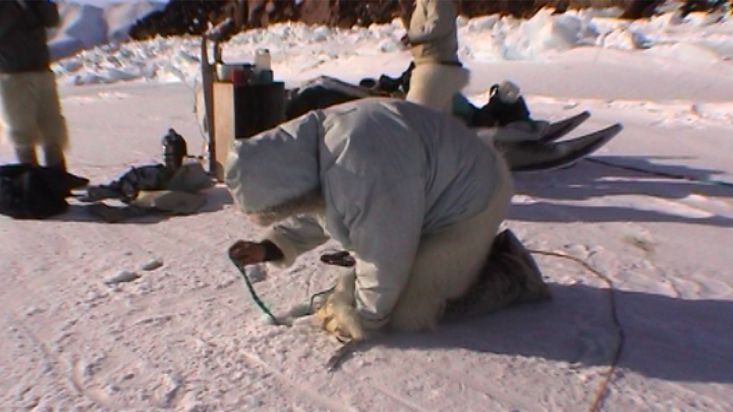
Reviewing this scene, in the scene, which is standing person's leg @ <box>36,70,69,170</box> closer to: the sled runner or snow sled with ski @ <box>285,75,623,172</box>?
snow sled with ski @ <box>285,75,623,172</box>

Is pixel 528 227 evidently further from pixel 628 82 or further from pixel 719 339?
pixel 628 82

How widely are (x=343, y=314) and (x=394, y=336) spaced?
0.18m

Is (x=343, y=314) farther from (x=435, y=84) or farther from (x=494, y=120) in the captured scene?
(x=494, y=120)

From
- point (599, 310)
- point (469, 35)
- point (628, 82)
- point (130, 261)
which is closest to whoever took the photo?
point (599, 310)

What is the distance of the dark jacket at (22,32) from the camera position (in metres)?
4.17

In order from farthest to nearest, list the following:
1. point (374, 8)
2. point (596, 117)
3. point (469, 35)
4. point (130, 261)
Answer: point (374, 8), point (469, 35), point (596, 117), point (130, 261)

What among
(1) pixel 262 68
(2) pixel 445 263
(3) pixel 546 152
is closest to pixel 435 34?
(1) pixel 262 68

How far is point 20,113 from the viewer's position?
429 centimetres

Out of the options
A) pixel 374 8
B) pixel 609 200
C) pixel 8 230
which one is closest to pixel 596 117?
pixel 609 200

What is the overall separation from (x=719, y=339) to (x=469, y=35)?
10.0 metres

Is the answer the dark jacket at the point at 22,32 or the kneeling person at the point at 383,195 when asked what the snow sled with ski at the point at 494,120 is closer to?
the dark jacket at the point at 22,32

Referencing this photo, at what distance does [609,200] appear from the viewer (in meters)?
4.26

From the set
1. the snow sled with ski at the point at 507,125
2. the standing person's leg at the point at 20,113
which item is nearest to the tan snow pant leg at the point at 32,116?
the standing person's leg at the point at 20,113

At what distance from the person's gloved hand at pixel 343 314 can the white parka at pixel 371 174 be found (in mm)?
118
